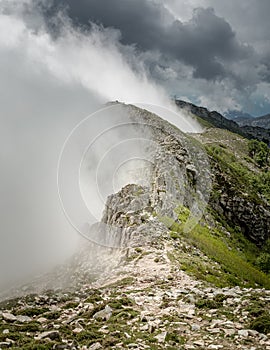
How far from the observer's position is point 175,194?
59.4 meters

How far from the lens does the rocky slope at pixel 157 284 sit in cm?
1680

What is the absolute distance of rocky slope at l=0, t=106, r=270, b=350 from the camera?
1680 centimetres

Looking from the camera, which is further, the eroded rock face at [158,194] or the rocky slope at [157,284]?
the eroded rock face at [158,194]

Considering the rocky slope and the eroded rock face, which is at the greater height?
the eroded rock face

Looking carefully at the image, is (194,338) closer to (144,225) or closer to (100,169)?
(144,225)

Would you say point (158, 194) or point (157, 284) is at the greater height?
point (158, 194)

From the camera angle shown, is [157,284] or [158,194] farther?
[158,194]

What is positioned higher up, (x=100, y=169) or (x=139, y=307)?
(x=100, y=169)

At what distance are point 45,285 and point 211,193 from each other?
155 feet

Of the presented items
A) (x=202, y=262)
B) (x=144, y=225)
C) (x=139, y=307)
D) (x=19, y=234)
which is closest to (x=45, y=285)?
(x=144, y=225)

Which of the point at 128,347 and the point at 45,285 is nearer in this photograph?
the point at 128,347

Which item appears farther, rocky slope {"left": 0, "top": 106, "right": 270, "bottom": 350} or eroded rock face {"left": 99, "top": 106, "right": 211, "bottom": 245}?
eroded rock face {"left": 99, "top": 106, "right": 211, "bottom": 245}

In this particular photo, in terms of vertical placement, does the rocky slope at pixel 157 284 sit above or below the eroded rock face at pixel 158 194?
below

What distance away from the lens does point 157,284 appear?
27984mm
